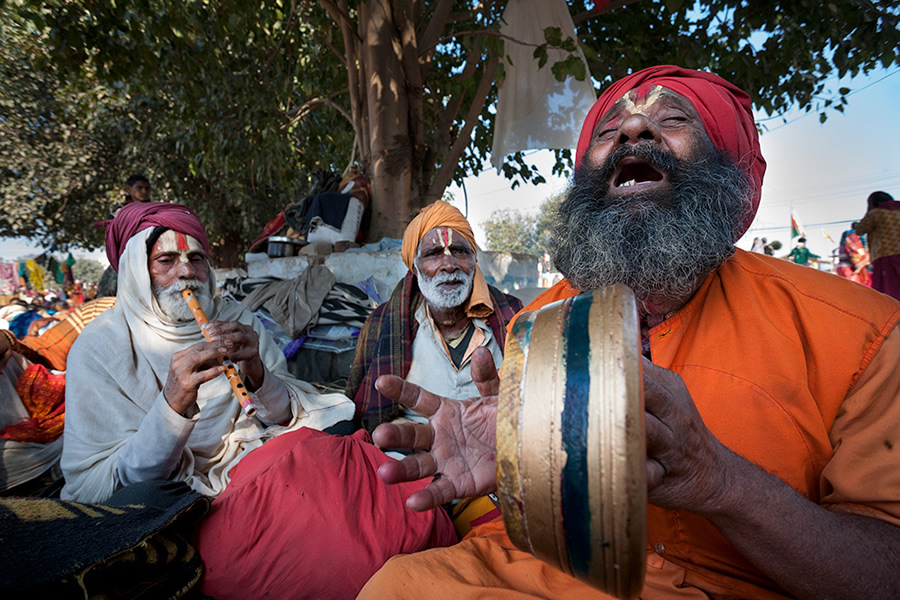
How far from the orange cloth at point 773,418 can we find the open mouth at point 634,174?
0.49m

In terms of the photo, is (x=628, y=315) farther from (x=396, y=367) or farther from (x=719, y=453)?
(x=396, y=367)

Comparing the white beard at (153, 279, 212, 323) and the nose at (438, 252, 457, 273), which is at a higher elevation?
the nose at (438, 252, 457, 273)

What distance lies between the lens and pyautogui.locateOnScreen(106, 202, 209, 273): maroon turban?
8.72ft

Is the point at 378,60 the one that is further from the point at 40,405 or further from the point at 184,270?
the point at 40,405

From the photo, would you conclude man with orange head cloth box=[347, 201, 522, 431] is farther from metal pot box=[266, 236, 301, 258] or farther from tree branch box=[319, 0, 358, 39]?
tree branch box=[319, 0, 358, 39]

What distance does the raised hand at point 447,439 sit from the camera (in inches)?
48.3

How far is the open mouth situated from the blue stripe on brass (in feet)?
3.41

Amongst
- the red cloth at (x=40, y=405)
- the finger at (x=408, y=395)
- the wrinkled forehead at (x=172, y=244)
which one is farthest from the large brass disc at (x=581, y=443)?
the red cloth at (x=40, y=405)

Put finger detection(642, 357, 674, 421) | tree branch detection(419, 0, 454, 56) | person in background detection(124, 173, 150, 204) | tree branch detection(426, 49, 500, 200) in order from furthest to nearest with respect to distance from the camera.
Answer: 1. person in background detection(124, 173, 150, 204)
2. tree branch detection(426, 49, 500, 200)
3. tree branch detection(419, 0, 454, 56)
4. finger detection(642, 357, 674, 421)

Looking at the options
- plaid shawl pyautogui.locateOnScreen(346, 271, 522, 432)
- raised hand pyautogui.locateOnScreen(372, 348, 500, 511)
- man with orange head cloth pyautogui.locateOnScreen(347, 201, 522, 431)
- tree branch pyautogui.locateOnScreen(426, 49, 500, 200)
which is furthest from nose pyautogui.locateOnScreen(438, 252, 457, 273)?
tree branch pyautogui.locateOnScreen(426, 49, 500, 200)

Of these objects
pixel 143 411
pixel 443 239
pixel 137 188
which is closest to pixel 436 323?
pixel 443 239

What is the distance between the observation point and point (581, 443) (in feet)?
2.35

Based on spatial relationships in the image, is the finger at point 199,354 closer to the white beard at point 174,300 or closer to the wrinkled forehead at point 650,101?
the white beard at point 174,300

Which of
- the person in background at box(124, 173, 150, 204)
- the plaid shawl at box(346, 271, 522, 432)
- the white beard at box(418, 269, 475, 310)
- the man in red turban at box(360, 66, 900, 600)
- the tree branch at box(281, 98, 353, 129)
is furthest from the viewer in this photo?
the tree branch at box(281, 98, 353, 129)
